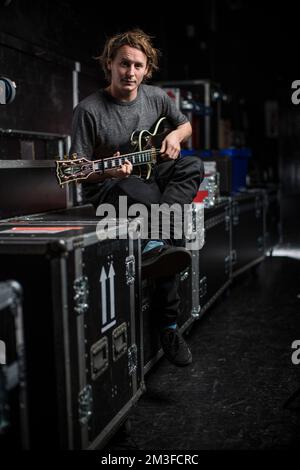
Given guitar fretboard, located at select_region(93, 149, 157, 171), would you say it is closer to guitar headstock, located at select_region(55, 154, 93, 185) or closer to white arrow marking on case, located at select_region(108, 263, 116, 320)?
guitar headstock, located at select_region(55, 154, 93, 185)

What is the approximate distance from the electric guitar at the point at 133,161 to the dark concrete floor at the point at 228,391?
37.9 inches

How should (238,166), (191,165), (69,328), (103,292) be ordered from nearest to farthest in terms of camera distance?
(69,328) → (103,292) → (191,165) → (238,166)

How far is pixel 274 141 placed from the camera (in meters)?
8.09

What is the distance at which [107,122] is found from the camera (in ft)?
8.63

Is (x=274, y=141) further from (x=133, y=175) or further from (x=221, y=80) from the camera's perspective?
(x=133, y=175)

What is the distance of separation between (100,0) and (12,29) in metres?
1.41

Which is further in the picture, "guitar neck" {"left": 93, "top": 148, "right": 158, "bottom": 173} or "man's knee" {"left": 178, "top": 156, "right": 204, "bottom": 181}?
"man's knee" {"left": 178, "top": 156, "right": 204, "bottom": 181}

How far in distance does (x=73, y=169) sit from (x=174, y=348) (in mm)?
903

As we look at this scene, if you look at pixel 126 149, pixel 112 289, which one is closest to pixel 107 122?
pixel 126 149

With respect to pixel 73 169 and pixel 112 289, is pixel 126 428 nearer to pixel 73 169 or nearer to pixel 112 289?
pixel 112 289

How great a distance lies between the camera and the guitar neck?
7.89ft

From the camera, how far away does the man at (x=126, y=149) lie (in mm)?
2592

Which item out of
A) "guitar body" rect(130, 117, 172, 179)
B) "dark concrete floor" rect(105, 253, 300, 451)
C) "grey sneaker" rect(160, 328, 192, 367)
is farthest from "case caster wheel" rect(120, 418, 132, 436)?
"guitar body" rect(130, 117, 172, 179)
